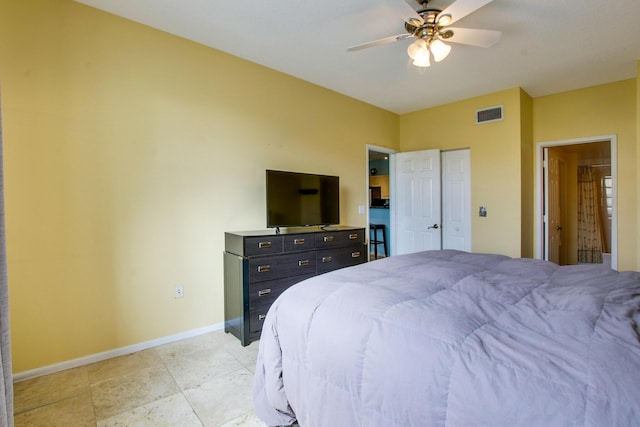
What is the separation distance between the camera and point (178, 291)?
2.76 metres

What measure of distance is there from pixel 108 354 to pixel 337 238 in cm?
220

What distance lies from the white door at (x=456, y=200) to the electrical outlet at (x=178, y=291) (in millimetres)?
3637

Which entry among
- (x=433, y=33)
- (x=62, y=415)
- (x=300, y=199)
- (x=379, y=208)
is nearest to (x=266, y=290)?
(x=300, y=199)

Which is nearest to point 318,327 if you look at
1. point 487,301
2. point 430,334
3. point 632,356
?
point 430,334

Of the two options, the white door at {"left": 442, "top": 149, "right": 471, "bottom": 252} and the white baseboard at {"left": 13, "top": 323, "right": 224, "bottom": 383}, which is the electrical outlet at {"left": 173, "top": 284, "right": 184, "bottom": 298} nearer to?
the white baseboard at {"left": 13, "top": 323, "right": 224, "bottom": 383}

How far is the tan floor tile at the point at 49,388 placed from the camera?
1879mm

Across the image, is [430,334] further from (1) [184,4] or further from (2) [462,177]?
(2) [462,177]

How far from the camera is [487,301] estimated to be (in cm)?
131

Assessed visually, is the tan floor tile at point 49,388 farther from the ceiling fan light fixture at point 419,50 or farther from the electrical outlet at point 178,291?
the ceiling fan light fixture at point 419,50

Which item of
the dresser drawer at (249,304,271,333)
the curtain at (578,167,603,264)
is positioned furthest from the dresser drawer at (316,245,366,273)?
the curtain at (578,167,603,264)

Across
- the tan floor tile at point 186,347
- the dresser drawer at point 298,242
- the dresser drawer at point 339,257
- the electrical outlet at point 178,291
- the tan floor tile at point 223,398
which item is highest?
the dresser drawer at point 298,242

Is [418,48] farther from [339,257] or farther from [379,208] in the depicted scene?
[379,208]

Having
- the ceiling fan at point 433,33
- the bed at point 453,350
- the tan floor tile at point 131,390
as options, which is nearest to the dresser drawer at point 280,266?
the tan floor tile at point 131,390

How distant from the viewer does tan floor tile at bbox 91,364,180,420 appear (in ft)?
6.03
